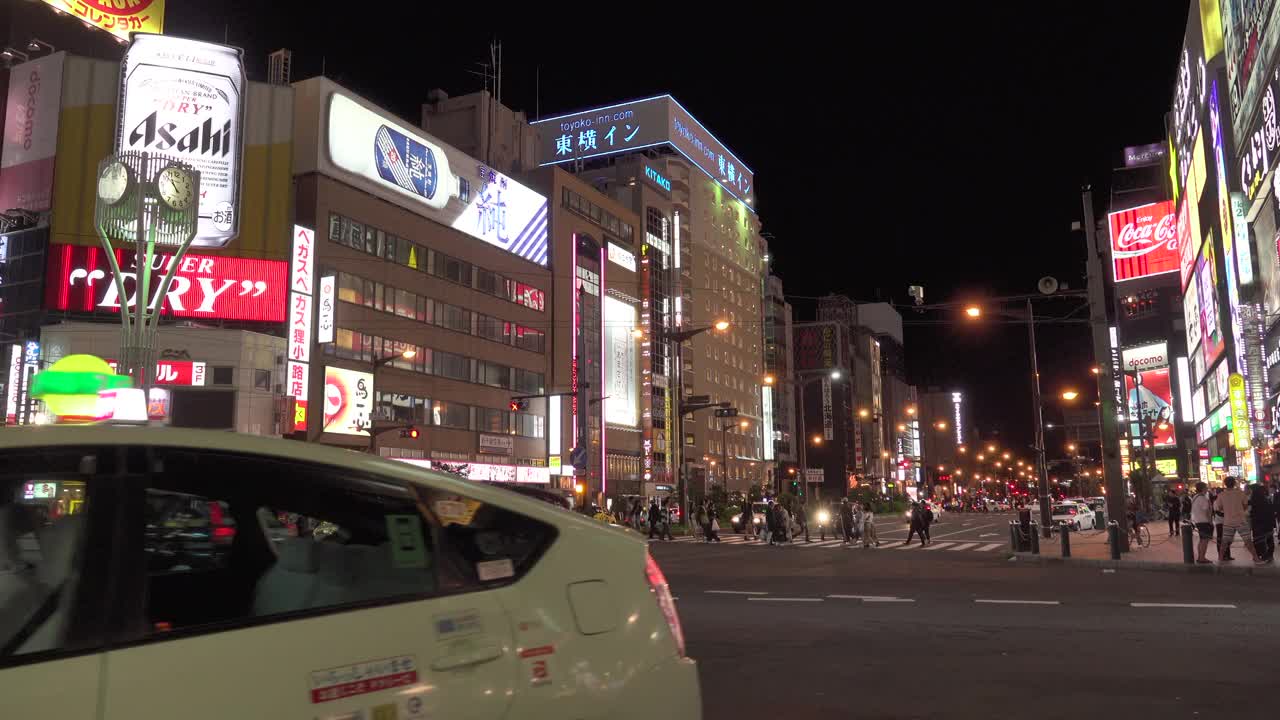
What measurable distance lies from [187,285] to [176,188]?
15.2 m

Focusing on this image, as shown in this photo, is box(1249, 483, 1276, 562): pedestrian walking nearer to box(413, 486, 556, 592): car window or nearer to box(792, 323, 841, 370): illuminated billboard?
box(413, 486, 556, 592): car window

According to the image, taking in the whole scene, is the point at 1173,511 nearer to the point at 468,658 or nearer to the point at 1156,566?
the point at 1156,566

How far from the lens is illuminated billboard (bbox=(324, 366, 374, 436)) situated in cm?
4725

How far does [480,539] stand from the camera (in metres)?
3.16

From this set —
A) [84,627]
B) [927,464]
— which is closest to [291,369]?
[84,627]

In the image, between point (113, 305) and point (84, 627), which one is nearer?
point (84, 627)

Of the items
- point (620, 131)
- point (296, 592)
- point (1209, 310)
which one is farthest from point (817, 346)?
point (296, 592)

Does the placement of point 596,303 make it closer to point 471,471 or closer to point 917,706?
point 471,471

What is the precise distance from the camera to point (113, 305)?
4322cm

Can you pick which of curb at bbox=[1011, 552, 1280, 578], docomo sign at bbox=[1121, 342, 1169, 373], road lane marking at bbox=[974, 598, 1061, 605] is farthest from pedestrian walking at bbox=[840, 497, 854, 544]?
docomo sign at bbox=[1121, 342, 1169, 373]

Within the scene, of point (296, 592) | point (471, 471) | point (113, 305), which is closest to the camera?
point (296, 592)

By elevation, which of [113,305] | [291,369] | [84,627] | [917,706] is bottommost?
[917,706]

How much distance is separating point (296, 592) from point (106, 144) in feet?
160

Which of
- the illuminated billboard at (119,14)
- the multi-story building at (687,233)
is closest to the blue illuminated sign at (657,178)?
the multi-story building at (687,233)
